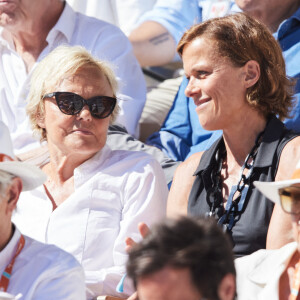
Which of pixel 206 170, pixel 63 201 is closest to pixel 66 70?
pixel 63 201

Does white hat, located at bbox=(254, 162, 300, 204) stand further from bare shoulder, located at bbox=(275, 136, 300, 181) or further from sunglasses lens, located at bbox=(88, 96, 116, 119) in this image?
sunglasses lens, located at bbox=(88, 96, 116, 119)

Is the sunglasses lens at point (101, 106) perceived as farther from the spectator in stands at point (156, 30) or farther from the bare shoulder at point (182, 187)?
the spectator in stands at point (156, 30)

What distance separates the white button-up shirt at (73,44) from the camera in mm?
4164

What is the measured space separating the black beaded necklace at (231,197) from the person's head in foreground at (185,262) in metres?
1.31

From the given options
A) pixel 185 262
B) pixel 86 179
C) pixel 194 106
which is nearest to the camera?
pixel 185 262

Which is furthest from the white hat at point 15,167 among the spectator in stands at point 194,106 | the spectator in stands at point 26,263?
the spectator in stands at point 194,106

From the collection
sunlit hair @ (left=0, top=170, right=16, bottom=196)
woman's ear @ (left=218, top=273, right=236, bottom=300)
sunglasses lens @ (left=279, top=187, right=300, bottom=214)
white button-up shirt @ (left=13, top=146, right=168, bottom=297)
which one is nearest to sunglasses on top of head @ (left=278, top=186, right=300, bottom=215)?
sunglasses lens @ (left=279, top=187, right=300, bottom=214)

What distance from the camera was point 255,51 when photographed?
9.71ft

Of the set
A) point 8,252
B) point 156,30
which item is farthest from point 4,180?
point 156,30

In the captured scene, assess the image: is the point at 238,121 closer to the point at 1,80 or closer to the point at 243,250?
the point at 243,250

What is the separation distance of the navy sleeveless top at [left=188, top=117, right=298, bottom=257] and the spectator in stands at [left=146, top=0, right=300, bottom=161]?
734mm

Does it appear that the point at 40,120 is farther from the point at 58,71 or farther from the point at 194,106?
the point at 194,106

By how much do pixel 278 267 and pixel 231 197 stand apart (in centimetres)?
71

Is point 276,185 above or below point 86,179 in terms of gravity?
above
